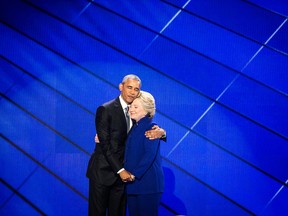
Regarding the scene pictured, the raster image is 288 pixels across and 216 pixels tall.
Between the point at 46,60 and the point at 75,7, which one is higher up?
the point at 75,7

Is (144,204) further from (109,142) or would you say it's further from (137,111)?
(137,111)

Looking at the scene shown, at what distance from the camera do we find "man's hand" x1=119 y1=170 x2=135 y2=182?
2.90 meters

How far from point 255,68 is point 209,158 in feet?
2.87

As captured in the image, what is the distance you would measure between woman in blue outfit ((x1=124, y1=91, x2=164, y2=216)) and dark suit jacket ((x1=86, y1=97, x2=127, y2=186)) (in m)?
0.12

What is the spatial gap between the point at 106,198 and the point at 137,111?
0.63 m

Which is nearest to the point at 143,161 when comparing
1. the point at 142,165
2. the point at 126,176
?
the point at 142,165

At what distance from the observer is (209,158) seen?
3744mm

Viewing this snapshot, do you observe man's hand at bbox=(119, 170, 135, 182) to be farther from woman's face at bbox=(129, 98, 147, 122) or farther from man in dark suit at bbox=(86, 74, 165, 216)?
woman's face at bbox=(129, 98, 147, 122)

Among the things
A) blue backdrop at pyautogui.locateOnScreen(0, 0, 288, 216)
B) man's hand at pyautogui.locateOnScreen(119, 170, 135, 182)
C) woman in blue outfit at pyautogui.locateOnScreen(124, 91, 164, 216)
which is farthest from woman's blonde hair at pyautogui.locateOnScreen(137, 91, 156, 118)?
blue backdrop at pyautogui.locateOnScreen(0, 0, 288, 216)

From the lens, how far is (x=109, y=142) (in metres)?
3.04

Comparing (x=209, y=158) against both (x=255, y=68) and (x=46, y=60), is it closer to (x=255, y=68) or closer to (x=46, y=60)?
(x=255, y=68)

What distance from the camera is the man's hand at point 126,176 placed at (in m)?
2.90

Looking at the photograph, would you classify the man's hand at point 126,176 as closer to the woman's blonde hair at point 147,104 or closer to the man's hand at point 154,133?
the man's hand at point 154,133

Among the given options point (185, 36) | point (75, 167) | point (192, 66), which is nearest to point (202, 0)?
point (185, 36)
